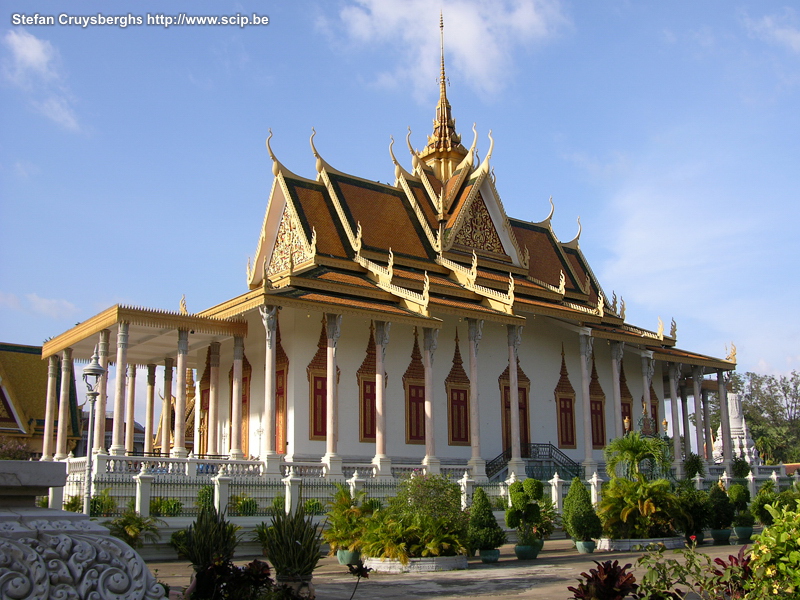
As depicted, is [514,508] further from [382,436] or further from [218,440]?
[218,440]

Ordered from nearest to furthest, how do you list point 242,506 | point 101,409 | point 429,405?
point 242,506 → point 101,409 → point 429,405

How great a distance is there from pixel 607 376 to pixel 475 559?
48.0 ft

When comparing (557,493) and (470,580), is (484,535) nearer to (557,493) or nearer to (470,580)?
(470,580)

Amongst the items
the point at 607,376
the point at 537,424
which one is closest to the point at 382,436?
the point at 537,424

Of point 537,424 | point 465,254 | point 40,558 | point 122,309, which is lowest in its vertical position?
point 40,558

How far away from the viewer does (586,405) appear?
25.1m

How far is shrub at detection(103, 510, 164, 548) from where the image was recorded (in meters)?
13.3

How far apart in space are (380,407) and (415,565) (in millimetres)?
7955

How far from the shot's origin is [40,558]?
4.96m

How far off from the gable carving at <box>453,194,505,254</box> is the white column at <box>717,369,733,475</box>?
30.2 feet

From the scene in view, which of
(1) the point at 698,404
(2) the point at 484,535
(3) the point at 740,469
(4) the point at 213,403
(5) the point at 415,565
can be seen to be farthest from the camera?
(1) the point at 698,404

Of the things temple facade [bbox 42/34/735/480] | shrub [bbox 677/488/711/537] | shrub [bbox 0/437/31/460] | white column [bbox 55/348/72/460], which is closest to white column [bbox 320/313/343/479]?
temple facade [bbox 42/34/735/480]

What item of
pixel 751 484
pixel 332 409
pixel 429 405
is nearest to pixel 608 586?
pixel 332 409

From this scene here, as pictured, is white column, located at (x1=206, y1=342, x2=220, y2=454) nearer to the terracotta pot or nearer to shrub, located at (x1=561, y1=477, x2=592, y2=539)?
shrub, located at (x1=561, y1=477, x2=592, y2=539)
